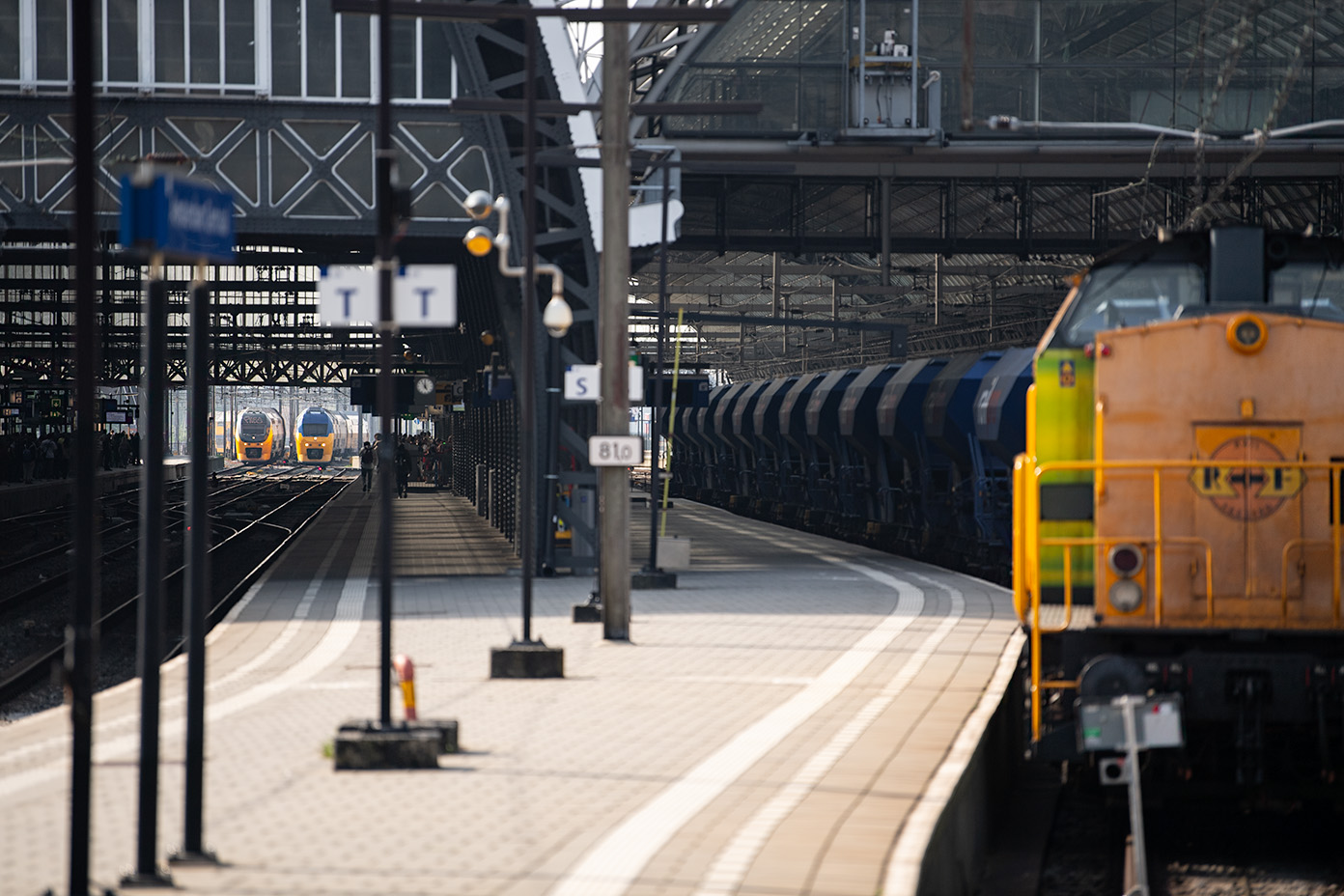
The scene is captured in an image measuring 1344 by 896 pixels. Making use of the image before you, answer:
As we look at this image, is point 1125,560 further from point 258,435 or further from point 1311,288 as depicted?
point 258,435

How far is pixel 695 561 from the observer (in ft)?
92.1

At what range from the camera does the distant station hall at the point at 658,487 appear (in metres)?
7.56

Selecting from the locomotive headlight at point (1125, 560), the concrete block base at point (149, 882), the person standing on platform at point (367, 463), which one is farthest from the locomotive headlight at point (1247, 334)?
the person standing on platform at point (367, 463)

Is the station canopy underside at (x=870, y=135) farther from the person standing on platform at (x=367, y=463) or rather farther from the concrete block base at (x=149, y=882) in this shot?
the person standing on platform at (x=367, y=463)

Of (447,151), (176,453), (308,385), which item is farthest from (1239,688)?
(176,453)

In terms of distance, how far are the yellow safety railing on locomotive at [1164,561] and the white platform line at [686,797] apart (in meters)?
1.83

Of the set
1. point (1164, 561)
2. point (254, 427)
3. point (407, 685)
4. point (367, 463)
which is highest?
point (254, 427)

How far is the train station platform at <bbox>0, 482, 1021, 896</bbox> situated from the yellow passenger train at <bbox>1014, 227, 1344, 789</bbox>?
1.15m

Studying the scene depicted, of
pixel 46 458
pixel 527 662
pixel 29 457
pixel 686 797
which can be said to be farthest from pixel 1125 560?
pixel 46 458

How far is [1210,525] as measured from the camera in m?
9.57

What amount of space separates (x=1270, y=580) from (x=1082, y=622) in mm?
1133

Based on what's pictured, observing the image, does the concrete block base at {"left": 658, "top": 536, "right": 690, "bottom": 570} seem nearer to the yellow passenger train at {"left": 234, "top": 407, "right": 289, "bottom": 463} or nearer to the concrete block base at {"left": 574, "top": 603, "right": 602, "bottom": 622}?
the concrete block base at {"left": 574, "top": 603, "right": 602, "bottom": 622}

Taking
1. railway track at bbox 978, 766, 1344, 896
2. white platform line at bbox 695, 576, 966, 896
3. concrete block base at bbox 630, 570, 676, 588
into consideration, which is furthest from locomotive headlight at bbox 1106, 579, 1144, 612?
concrete block base at bbox 630, 570, 676, 588

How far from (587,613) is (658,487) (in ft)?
25.4
